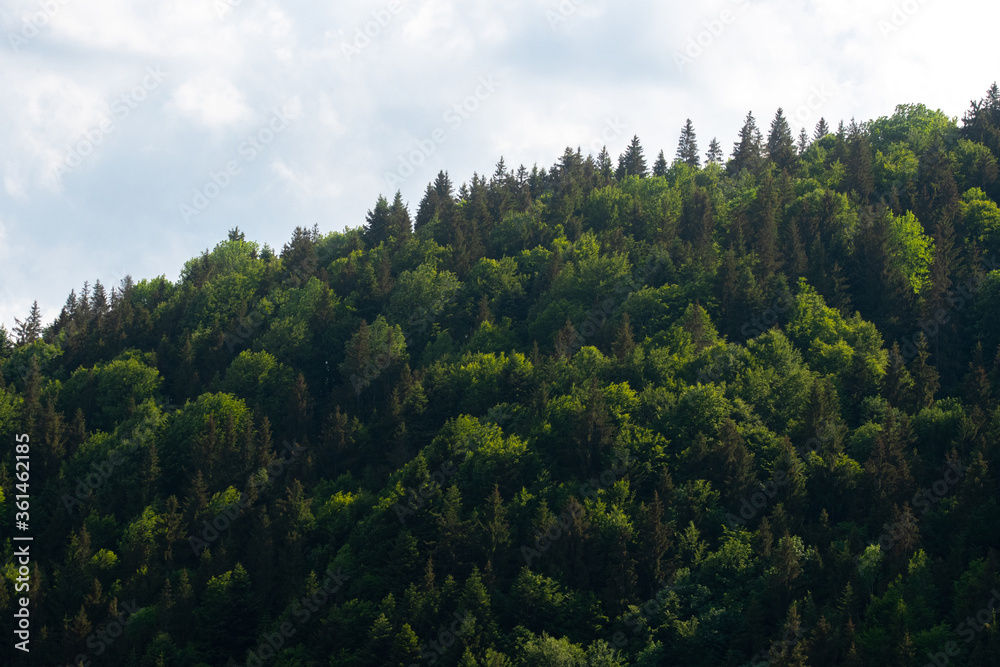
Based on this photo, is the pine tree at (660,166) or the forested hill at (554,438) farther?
the pine tree at (660,166)

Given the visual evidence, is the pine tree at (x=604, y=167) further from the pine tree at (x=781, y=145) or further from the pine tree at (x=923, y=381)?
the pine tree at (x=923, y=381)

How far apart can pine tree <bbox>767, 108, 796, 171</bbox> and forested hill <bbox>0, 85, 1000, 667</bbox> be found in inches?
306

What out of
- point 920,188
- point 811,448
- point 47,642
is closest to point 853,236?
point 920,188

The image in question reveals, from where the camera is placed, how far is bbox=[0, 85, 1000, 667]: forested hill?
77.6 metres

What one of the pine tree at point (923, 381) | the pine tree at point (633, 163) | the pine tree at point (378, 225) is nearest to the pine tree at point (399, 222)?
the pine tree at point (378, 225)

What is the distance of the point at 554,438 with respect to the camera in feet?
315

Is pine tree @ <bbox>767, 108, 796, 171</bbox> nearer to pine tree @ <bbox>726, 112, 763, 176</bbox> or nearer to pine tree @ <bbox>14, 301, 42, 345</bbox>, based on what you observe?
pine tree @ <bbox>726, 112, 763, 176</bbox>

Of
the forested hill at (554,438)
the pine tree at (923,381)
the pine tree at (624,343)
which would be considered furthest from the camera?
the pine tree at (624,343)

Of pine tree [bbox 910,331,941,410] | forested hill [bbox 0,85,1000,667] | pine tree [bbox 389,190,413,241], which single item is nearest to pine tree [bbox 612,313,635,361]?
forested hill [bbox 0,85,1000,667]

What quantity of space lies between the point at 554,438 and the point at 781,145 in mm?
91255

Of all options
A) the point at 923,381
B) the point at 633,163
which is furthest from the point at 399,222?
the point at 923,381

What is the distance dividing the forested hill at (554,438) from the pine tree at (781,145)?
7.77 metres

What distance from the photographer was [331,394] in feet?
390

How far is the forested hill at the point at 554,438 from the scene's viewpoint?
77.6 meters
